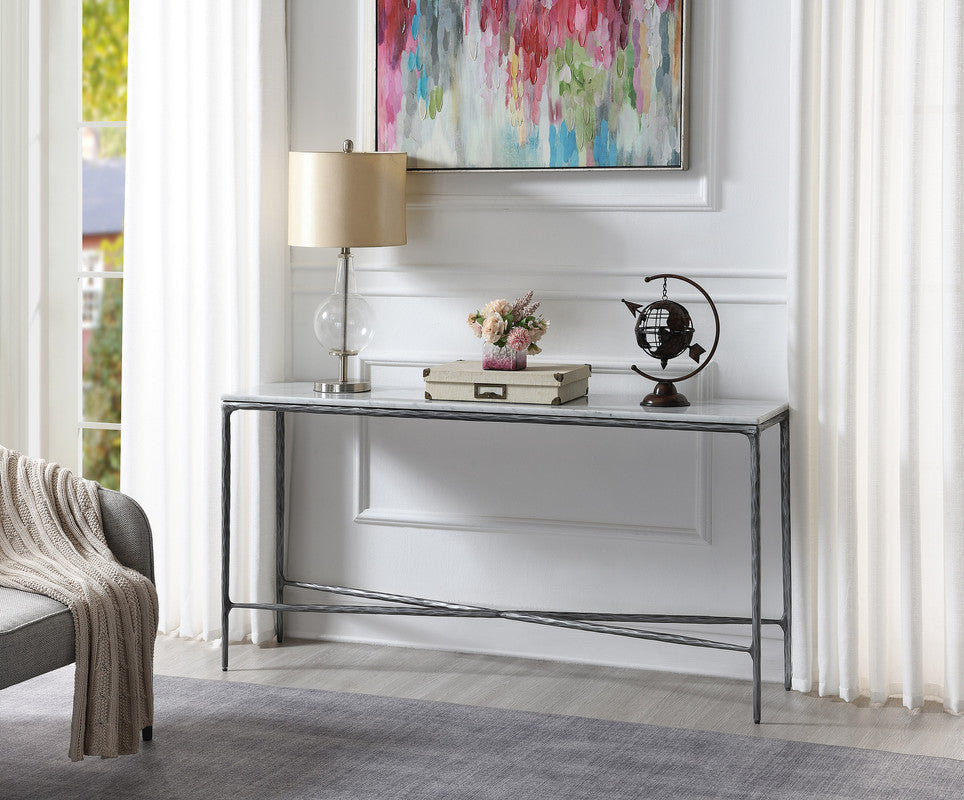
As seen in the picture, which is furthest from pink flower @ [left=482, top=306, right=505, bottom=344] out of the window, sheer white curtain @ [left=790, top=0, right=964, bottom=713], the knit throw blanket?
the window

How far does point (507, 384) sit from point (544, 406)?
0.11 meters

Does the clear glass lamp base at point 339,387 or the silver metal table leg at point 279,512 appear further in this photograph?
the silver metal table leg at point 279,512

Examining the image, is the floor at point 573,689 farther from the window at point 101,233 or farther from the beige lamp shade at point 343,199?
the beige lamp shade at point 343,199

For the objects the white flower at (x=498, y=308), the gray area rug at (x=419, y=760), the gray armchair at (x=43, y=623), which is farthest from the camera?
the white flower at (x=498, y=308)

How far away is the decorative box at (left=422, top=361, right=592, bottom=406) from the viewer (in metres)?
3.13

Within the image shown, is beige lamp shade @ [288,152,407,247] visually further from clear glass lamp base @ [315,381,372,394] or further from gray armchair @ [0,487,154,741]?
gray armchair @ [0,487,154,741]

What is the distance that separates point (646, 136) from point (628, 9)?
33 centimetres

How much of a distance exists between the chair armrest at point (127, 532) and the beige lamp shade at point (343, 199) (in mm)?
883

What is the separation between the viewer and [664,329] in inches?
124

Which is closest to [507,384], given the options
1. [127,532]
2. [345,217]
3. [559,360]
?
[559,360]

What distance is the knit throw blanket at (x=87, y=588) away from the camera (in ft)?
8.73

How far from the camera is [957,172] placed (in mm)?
3045

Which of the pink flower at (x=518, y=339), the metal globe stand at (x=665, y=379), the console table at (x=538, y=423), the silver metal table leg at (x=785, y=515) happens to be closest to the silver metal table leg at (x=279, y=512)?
the console table at (x=538, y=423)

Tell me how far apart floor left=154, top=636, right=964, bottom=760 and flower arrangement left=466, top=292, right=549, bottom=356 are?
87 centimetres
